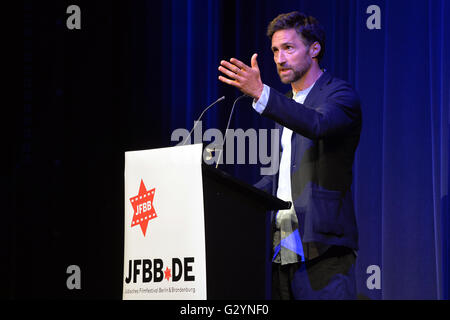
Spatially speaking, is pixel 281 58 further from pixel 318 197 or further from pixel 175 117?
pixel 175 117

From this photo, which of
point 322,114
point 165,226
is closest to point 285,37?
point 322,114

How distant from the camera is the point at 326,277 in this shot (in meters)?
2.38

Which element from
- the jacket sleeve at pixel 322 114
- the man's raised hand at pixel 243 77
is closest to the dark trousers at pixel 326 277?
the jacket sleeve at pixel 322 114

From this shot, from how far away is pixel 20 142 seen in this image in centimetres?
354

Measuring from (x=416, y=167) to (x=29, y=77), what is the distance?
2442mm

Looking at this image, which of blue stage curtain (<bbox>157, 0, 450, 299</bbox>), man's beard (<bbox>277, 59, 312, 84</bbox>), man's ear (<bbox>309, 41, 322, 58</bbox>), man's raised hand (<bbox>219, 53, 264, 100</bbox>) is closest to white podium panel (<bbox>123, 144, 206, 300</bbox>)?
man's raised hand (<bbox>219, 53, 264, 100</bbox>)

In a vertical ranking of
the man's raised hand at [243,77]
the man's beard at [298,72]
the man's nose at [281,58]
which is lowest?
the man's raised hand at [243,77]

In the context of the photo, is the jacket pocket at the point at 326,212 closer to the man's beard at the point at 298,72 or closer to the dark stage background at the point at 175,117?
the man's beard at the point at 298,72

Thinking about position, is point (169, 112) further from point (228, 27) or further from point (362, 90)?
point (362, 90)

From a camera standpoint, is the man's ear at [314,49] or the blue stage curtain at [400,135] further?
the blue stage curtain at [400,135]

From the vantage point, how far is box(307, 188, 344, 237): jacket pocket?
7.79 ft

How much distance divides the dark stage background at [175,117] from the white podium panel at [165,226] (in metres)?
1.48

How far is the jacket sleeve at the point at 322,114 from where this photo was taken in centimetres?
219
